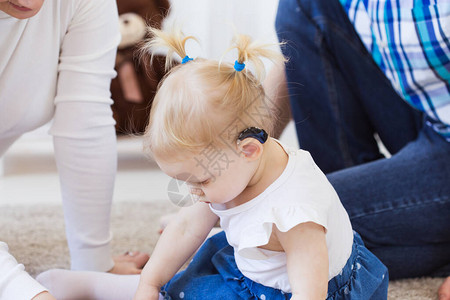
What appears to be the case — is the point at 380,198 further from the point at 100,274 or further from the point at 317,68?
the point at 100,274

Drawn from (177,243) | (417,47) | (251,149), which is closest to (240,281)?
(177,243)

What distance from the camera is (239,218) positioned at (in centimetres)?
72

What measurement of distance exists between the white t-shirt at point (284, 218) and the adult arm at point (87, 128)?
0.90 ft

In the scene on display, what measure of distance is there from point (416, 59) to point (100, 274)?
0.63 metres

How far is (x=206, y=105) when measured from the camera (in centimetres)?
65

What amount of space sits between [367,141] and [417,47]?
0.32 m

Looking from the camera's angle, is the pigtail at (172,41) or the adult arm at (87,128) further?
the adult arm at (87,128)

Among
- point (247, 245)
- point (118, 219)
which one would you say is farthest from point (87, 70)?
Result: point (118, 219)

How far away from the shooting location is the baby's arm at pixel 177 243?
2.61ft

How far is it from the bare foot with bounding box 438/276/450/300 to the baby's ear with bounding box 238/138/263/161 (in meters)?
0.45

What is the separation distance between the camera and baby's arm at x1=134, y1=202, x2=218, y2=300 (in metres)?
0.80

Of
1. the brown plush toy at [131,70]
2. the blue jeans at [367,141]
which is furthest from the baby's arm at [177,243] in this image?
the brown plush toy at [131,70]

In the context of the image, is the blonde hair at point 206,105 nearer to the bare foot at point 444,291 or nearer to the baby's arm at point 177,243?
the baby's arm at point 177,243

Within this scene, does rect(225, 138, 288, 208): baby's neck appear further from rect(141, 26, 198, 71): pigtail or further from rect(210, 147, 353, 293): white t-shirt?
rect(141, 26, 198, 71): pigtail
